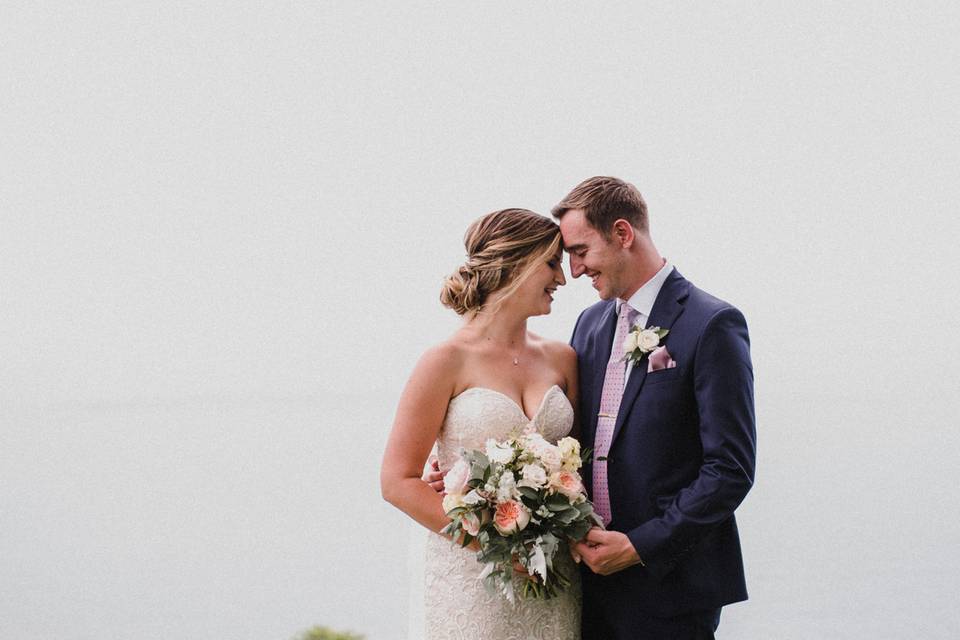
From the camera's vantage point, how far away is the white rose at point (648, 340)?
8.18ft

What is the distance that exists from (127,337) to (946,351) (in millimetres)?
5778

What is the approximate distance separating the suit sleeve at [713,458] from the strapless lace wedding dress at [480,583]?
302mm

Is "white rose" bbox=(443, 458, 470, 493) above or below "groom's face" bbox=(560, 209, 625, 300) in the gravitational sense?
below

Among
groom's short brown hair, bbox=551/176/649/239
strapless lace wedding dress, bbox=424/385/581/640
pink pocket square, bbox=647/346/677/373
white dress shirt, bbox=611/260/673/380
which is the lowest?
strapless lace wedding dress, bbox=424/385/581/640

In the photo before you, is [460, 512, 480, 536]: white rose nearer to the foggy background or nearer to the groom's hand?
the groom's hand

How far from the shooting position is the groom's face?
2611 mm

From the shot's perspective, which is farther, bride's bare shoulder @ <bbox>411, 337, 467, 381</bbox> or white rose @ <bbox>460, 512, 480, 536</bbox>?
bride's bare shoulder @ <bbox>411, 337, 467, 381</bbox>

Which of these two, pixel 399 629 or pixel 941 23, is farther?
pixel 399 629

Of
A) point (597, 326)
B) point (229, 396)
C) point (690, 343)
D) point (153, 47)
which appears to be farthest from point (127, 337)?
point (690, 343)

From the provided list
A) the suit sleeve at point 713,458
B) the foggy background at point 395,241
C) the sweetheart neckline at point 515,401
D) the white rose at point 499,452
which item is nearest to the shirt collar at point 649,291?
the suit sleeve at point 713,458

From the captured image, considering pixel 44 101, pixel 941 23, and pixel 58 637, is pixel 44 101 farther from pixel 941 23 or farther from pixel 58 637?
pixel 941 23

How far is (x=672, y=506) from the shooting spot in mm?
2408

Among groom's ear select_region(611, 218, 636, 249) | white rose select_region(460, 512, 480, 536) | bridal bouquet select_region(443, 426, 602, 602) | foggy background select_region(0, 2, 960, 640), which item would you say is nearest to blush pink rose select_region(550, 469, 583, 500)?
bridal bouquet select_region(443, 426, 602, 602)

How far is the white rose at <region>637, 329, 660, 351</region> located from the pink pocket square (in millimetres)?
21
